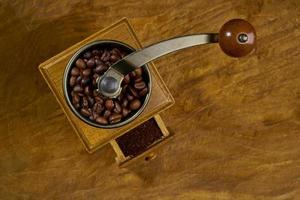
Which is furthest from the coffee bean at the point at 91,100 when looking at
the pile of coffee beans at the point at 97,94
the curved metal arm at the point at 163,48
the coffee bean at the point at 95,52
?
the curved metal arm at the point at 163,48

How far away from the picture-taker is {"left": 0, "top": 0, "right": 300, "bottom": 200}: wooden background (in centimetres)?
154

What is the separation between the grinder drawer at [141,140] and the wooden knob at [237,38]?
13.9 inches

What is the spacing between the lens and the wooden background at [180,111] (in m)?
1.54

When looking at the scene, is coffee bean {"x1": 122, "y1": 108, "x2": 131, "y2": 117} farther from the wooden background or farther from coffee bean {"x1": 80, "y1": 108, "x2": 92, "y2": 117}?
the wooden background

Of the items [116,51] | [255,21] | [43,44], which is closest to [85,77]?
[116,51]

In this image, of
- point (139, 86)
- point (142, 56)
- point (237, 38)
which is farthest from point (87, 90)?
point (237, 38)

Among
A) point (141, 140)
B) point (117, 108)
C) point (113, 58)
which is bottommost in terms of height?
point (141, 140)

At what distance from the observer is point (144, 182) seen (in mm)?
1584

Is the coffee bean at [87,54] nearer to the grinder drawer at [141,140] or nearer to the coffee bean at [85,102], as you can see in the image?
the coffee bean at [85,102]

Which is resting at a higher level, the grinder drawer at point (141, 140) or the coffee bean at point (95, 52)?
the coffee bean at point (95, 52)

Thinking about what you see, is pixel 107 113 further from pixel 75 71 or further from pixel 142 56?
pixel 142 56

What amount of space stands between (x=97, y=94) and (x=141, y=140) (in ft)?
0.64

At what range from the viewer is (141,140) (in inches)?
59.2

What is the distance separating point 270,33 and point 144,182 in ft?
1.71
